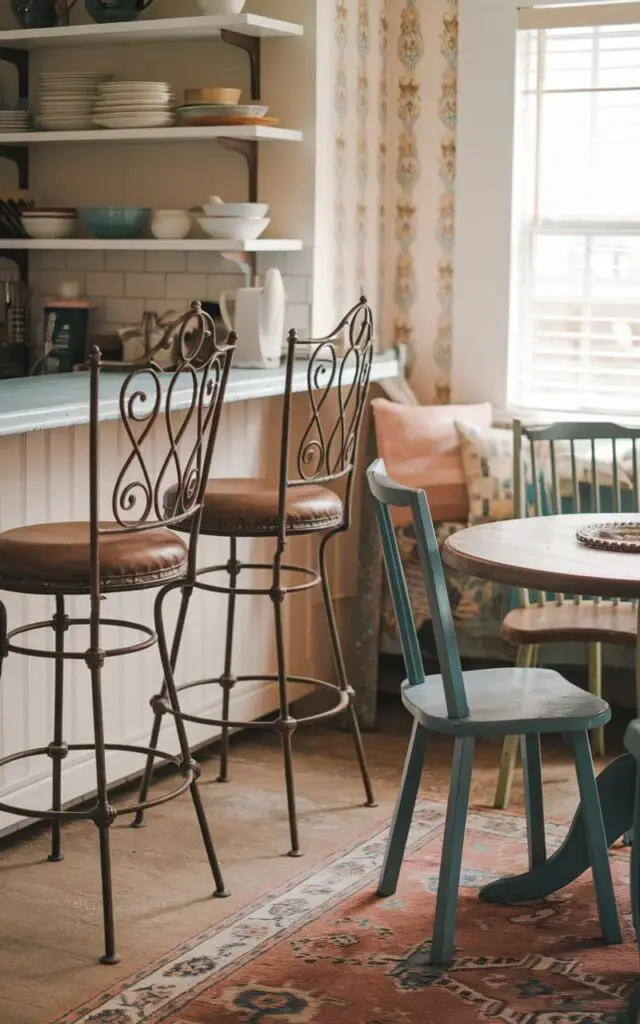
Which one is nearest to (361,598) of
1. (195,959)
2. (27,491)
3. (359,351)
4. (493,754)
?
(493,754)

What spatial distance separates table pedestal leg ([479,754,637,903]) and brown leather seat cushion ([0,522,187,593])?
3.43ft

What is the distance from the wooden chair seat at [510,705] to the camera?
2863mm

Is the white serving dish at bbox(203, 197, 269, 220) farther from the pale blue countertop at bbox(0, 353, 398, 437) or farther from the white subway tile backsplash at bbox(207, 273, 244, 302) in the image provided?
the pale blue countertop at bbox(0, 353, 398, 437)

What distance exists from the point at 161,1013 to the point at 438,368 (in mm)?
2775

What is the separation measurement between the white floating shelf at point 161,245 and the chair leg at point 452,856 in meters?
1.96

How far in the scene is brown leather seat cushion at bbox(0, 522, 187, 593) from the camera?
284 centimetres

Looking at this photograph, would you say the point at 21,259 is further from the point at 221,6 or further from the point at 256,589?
the point at 256,589

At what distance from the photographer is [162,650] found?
3.16 metres

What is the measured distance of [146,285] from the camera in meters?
4.82

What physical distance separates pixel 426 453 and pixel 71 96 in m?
1.63

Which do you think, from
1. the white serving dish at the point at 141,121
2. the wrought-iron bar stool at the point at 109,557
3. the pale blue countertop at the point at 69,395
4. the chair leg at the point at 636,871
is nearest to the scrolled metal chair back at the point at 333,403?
the pale blue countertop at the point at 69,395

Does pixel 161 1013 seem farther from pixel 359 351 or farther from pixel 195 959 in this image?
pixel 359 351

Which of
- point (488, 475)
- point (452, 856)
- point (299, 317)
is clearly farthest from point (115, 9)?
point (452, 856)

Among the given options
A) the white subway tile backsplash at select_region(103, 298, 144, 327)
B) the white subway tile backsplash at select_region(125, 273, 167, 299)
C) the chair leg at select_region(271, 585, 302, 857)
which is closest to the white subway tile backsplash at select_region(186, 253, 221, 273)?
the white subway tile backsplash at select_region(125, 273, 167, 299)
